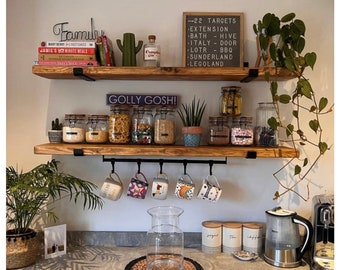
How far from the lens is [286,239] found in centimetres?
159

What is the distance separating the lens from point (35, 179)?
61.4 inches

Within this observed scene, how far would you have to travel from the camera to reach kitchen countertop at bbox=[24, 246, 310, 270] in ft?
5.09

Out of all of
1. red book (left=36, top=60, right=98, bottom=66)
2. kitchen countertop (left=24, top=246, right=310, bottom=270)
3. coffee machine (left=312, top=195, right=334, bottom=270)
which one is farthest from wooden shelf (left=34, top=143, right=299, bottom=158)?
kitchen countertop (left=24, top=246, right=310, bottom=270)

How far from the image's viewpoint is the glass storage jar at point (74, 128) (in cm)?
165

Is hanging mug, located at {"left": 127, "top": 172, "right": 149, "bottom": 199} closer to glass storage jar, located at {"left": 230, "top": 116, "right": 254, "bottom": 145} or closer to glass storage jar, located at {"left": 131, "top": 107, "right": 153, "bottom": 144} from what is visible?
glass storage jar, located at {"left": 131, "top": 107, "right": 153, "bottom": 144}

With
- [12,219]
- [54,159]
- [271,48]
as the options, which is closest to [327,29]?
[271,48]

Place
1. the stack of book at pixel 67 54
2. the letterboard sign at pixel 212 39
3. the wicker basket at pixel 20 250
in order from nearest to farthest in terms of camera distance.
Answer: the wicker basket at pixel 20 250, the stack of book at pixel 67 54, the letterboard sign at pixel 212 39

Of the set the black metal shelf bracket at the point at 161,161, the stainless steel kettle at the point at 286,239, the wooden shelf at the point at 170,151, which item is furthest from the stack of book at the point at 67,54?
the stainless steel kettle at the point at 286,239

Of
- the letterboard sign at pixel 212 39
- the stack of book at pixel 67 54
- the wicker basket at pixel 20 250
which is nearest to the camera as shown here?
the wicker basket at pixel 20 250

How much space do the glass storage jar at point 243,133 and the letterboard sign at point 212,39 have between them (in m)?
0.31

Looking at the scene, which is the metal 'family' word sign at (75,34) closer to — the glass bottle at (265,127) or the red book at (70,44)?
the red book at (70,44)

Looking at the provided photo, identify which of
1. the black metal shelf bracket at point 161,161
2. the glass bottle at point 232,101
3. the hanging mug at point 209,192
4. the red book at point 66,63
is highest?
the red book at point 66,63

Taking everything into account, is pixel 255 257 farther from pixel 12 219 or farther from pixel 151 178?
pixel 12 219

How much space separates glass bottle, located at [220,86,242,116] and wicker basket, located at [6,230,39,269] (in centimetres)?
116
